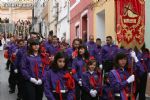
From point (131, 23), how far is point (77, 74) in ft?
6.28

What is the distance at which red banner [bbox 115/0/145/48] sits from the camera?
441 inches

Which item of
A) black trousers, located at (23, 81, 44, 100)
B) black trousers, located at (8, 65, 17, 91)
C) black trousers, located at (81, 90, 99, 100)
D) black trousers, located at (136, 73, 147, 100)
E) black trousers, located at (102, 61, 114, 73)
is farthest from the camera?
black trousers, located at (8, 65, 17, 91)

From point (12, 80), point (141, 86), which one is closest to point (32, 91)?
point (141, 86)

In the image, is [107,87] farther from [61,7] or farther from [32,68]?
[61,7]

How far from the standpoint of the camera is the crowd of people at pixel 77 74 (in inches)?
338

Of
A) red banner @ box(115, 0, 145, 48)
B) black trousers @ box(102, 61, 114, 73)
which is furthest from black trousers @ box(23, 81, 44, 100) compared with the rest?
black trousers @ box(102, 61, 114, 73)

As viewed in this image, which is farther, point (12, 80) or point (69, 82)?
point (12, 80)

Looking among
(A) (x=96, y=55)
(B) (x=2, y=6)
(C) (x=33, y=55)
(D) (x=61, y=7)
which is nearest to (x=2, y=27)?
(B) (x=2, y=6)

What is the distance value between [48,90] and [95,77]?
155cm

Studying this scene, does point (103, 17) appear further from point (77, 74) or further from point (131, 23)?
point (77, 74)

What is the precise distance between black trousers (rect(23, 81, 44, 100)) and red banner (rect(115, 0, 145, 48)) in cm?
222

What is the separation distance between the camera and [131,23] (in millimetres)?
11727

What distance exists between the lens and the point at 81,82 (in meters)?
10.3

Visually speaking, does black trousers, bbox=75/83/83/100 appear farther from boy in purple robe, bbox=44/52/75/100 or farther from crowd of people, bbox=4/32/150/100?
boy in purple robe, bbox=44/52/75/100
